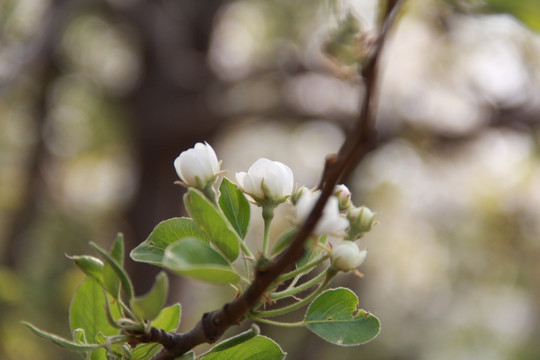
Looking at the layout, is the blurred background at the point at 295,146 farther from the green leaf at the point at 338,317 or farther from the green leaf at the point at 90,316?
the green leaf at the point at 338,317

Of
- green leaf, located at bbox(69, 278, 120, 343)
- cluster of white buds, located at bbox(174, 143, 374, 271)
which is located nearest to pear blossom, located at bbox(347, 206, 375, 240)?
cluster of white buds, located at bbox(174, 143, 374, 271)

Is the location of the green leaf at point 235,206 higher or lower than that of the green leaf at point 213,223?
lower

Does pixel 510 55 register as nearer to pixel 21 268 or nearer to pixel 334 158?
pixel 21 268

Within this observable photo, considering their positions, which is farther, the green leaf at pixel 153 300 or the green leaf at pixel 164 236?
the green leaf at pixel 164 236

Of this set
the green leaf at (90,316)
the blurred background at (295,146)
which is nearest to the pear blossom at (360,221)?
the green leaf at (90,316)

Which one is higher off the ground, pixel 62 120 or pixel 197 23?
pixel 197 23

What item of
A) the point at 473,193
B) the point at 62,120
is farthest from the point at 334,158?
the point at 62,120

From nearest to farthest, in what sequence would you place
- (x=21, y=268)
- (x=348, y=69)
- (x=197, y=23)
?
(x=348, y=69) < (x=21, y=268) < (x=197, y=23)
